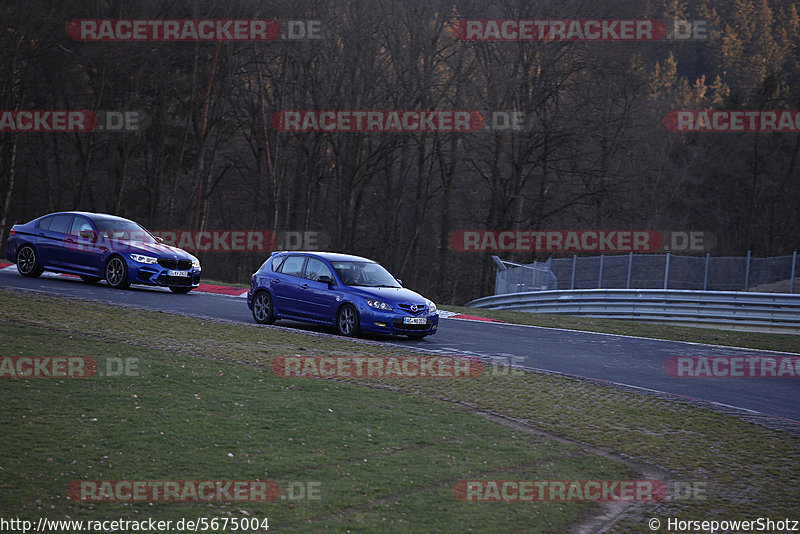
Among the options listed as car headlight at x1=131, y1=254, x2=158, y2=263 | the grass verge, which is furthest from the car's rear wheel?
the grass verge

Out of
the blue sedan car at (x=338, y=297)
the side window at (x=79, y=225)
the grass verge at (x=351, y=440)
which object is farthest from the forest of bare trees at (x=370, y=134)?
the grass verge at (x=351, y=440)

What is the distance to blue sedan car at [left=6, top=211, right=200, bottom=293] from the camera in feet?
64.4

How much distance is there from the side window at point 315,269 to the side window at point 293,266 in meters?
0.16

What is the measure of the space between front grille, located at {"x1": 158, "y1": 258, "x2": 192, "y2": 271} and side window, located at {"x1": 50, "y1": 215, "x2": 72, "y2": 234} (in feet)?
7.94

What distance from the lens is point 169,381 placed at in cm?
945

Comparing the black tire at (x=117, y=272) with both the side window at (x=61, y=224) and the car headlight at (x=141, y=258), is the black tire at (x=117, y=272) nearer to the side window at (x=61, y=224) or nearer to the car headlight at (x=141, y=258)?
the car headlight at (x=141, y=258)

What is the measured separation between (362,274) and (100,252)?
7.09 metres

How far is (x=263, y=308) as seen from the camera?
16.8 meters

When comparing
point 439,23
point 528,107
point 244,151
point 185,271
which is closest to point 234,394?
point 185,271

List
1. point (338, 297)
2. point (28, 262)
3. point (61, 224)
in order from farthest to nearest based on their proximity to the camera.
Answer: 1. point (28, 262)
2. point (61, 224)
3. point (338, 297)

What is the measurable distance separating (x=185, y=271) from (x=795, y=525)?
16042 mm

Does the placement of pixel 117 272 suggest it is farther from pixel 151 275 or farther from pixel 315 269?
pixel 315 269

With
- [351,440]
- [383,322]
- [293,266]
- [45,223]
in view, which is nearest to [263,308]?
[293,266]

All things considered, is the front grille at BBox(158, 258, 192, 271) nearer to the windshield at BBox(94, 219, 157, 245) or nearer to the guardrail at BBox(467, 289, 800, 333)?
the windshield at BBox(94, 219, 157, 245)
